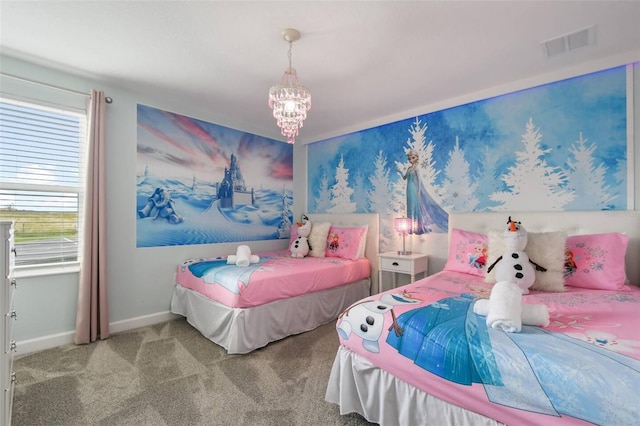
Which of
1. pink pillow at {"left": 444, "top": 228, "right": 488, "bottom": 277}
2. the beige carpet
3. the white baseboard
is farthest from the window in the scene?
pink pillow at {"left": 444, "top": 228, "right": 488, "bottom": 277}

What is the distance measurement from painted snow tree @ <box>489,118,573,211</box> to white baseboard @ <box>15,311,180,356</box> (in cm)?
365

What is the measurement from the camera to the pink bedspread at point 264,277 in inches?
93.3

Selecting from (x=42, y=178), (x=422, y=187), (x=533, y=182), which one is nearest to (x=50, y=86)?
(x=42, y=178)

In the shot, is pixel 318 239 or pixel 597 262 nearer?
pixel 597 262

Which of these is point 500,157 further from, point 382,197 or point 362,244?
point 362,244

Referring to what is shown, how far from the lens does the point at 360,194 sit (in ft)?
12.6

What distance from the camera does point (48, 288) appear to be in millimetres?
2443

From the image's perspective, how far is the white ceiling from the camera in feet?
5.68

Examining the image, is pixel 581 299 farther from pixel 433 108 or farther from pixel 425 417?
pixel 433 108

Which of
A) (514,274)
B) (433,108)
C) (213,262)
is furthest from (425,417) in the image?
(433,108)

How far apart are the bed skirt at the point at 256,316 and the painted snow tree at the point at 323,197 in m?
1.35

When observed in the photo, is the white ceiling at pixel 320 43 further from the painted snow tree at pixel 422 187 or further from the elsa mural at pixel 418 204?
the elsa mural at pixel 418 204

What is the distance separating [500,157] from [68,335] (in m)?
4.29

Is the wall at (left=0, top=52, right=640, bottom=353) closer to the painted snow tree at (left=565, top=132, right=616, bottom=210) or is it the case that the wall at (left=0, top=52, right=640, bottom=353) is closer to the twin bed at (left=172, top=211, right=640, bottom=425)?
the painted snow tree at (left=565, top=132, right=616, bottom=210)
